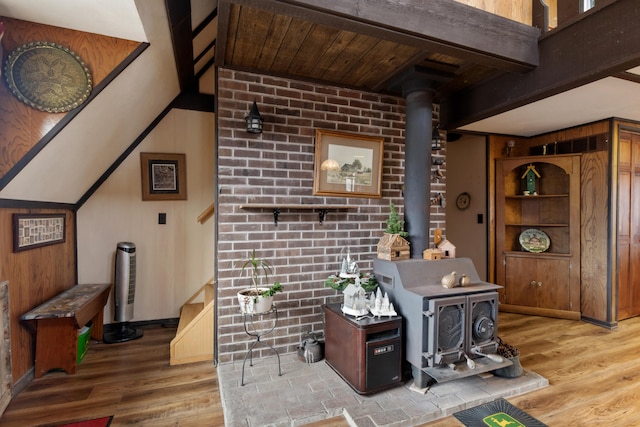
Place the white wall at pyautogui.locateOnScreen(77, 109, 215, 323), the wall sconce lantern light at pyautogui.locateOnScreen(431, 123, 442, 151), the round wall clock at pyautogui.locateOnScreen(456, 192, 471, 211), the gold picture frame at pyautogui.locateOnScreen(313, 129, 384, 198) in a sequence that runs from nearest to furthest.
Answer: the gold picture frame at pyautogui.locateOnScreen(313, 129, 384, 198)
the wall sconce lantern light at pyautogui.locateOnScreen(431, 123, 442, 151)
the white wall at pyautogui.locateOnScreen(77, 109, 215, 323)
the round wall clock at pyautogui.locateOnScreen(456, 192, 471, 211)

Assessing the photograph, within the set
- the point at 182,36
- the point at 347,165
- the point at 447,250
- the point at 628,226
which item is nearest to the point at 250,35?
the point at 182,36

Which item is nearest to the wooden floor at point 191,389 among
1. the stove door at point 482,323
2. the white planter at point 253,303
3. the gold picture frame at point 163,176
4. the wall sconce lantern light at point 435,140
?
the stove door at point 482,323

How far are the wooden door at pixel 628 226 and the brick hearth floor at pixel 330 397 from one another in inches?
84.6

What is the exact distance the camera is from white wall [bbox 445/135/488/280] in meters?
3.98

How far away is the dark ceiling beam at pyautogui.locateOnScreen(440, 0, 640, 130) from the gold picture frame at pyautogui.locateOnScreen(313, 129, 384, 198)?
989 millimetres

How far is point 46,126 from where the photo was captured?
181cm

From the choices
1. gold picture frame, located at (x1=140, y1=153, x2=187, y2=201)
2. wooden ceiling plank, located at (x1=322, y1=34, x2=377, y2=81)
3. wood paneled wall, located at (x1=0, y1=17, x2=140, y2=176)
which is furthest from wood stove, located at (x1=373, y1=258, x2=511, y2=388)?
gold picture frame, located at (x1=140, y1=153, x2=187, y2=201)

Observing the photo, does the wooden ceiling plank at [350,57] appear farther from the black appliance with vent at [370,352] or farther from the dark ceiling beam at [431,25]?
the black appliance with vent at [370,352]

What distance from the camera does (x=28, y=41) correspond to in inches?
65.5

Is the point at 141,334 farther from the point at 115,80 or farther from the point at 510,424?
the point at 510,424

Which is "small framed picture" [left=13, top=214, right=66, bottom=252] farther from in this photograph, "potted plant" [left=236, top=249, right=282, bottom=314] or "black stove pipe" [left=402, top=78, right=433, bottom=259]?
"black stove pipe" [left=402, top=78, right=433, bottom=259]

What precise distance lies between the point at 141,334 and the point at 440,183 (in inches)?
127

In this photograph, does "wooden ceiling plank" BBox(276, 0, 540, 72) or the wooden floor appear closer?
"wooden ceiling plank" BBox(276, 0, 540, 72)

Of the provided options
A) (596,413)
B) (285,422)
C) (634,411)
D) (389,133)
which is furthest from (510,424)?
(389,133)
